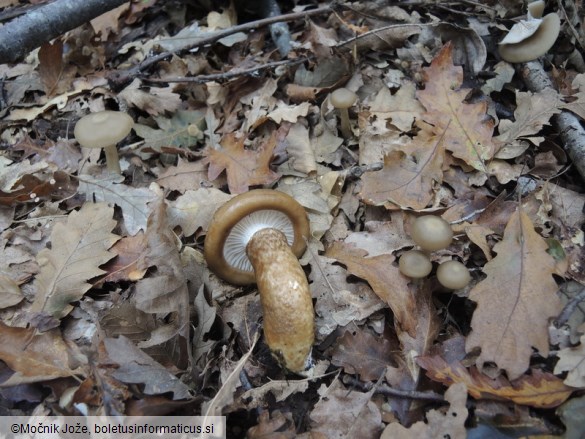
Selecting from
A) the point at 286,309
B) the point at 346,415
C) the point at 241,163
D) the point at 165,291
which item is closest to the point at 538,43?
the point at 241,163

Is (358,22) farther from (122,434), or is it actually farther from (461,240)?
(122,434)

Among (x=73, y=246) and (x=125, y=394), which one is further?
(x=73, y=246)

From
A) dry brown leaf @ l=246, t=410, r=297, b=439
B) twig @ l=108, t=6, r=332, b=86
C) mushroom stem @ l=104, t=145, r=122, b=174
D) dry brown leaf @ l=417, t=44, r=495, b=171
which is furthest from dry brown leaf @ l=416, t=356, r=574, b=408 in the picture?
twig @ l=108, t=6, r=332, b=86

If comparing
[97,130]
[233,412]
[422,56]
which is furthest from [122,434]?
[422,56]

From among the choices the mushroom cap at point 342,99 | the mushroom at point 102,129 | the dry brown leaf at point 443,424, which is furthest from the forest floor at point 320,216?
the mushroom at point 102,129

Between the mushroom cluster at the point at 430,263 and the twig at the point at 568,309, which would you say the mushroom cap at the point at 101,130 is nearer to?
the mushroom cluster at the point at 430,263
